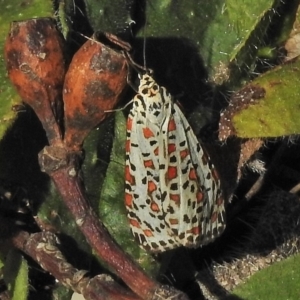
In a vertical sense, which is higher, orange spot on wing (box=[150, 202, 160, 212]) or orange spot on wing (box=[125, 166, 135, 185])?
orange spot on wing (box=[125, 166, 135, 185])

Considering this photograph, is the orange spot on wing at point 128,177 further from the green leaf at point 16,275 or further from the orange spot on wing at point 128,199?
the green leaf at point 16,275

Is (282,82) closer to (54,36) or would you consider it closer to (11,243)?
(54,36)

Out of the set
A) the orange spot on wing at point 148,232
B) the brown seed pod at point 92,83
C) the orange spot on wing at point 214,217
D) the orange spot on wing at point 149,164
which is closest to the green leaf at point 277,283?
the orange spot on wing at point 214,217

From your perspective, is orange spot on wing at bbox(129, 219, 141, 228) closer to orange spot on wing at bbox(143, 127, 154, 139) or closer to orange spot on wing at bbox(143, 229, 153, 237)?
orange spot on wing at bbox(143, 229, 153, 237)

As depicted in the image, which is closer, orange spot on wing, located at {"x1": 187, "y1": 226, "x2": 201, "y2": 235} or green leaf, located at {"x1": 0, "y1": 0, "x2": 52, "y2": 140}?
green leaf, located at {"x1": 0, "y1": 0, "x2": 52, "y2": 140}

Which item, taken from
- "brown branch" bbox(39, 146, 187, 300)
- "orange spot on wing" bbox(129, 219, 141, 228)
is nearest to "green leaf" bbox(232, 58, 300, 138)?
"orange spot on wing" bbox(129, 219, 141, 228)

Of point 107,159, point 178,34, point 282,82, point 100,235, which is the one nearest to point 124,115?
point 107,159

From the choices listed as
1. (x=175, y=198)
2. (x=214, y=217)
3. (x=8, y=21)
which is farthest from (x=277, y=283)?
(x=8, y=21)
